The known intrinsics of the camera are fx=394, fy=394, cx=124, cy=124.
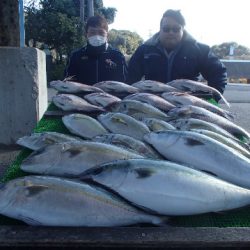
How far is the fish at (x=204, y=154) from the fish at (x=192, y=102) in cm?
136

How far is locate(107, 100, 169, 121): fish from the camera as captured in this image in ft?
11.7

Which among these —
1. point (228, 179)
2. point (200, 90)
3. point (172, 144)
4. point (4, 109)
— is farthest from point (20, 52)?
point (228, 179)

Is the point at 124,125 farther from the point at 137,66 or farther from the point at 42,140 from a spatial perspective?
the point at 137,66

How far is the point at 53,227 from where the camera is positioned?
6.53 ft

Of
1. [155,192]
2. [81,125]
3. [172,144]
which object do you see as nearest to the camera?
[155,192]

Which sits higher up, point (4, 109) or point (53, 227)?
point (53, 227)

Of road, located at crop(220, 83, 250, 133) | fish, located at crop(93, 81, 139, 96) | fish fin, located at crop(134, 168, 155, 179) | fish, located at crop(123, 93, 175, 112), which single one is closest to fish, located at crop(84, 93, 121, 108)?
fish, located at crop(123, 93, 175, 112)

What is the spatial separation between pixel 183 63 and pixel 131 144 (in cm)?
341

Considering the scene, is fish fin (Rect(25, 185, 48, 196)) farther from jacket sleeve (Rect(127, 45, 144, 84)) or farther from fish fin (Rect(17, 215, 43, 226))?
jacket sleeve (Rect(127, 45, 144, 84))

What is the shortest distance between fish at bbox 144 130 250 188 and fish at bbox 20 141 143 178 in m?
0.27

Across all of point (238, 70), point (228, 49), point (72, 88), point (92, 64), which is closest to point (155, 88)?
point (72, 88)

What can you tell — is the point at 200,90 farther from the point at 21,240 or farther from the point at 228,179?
the point at 21,240

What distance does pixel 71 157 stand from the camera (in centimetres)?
Answer: 242

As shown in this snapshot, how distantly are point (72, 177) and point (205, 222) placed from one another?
0.81 meters
